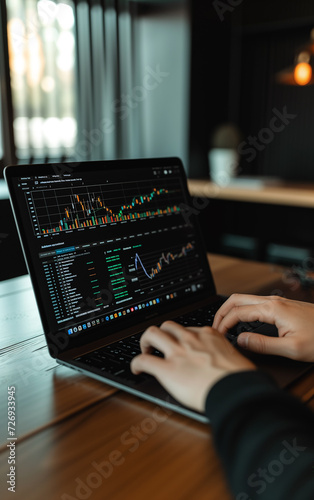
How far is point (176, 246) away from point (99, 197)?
0.70 ft

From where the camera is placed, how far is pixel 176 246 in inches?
39.1

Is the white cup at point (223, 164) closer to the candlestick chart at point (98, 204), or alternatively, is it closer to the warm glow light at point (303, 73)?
the warm glow light at point (303, 73)

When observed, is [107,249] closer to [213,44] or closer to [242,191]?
[242,191]

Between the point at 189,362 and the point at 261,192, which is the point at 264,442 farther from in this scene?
the point at 261,192

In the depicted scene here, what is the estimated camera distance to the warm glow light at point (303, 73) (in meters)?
2.72

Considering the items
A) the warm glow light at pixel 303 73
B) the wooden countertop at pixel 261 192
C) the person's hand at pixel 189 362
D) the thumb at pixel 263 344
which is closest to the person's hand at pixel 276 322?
the thumb at pixel 263 344

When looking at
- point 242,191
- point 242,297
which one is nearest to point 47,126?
point 242,191

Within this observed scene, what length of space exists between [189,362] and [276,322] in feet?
0.80

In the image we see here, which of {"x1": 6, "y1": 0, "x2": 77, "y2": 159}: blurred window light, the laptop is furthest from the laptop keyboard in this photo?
{"x1": 6, "y1": 0, "x2": 77, "y2": 159}: blurred window light

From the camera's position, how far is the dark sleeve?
1.47 feet

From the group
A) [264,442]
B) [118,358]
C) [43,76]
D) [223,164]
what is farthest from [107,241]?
[223,164]

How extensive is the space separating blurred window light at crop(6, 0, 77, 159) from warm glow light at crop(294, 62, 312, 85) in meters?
1.40

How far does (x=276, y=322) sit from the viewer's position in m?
0.76

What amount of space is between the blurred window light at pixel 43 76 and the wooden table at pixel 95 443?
2.32m
